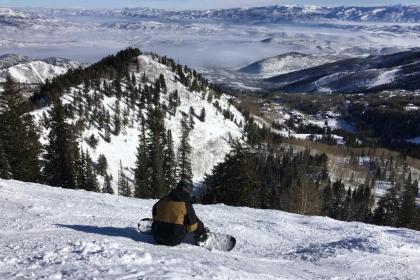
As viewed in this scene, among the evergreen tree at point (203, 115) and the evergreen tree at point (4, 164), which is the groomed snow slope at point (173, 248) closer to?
the evergreen tree at point (4, 164)

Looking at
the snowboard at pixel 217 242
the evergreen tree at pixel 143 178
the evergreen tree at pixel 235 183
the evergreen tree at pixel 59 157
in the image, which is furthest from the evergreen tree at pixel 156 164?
the snowboard at pixel 217 242

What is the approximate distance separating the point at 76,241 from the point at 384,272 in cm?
974

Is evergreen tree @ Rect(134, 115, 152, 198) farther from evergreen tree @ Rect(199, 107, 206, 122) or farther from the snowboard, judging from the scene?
evergreen tree @ Rect(199, 107, 206, 122)

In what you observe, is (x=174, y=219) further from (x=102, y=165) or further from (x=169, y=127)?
(x=169, y=127)

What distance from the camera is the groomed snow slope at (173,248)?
11062mm

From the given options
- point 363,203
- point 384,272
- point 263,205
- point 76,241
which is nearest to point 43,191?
point 76,241

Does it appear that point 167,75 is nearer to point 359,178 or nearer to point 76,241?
point 359,178

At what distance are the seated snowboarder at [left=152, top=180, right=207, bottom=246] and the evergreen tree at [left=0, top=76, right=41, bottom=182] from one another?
3697 centimetres

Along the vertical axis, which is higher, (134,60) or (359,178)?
(134,60)

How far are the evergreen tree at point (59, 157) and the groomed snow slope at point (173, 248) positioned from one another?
31642 mm

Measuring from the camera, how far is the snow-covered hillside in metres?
98.2

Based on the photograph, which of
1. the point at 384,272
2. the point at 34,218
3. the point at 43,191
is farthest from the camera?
the point at 43,191

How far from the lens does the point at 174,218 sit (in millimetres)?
14156

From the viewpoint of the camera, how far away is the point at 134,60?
153250 millimetres
